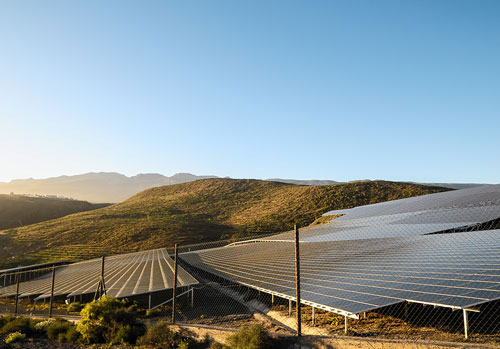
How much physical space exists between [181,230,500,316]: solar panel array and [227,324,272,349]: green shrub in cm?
134

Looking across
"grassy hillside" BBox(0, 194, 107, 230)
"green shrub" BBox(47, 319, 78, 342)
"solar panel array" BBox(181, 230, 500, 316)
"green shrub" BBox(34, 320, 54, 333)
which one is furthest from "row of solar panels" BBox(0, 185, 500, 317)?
"grassy hillside" BBox(0, 194, 107, 230)

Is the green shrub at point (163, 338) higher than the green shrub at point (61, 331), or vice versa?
the green shrub at point (163, 338)

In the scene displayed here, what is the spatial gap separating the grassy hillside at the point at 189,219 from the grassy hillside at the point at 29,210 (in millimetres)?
18465

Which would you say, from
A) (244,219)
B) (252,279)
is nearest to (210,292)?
(252,279)

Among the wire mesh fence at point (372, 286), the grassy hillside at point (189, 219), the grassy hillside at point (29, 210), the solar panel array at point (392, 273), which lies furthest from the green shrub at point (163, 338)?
the grassy hillside at point (29, 210)

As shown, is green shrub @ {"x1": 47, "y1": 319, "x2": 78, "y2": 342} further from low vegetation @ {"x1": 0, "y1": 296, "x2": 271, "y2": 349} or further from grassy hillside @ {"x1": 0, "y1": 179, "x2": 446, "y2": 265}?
grassy hillside @ {"x1": 0, "y1": 179, "x2": 446, "y2": 265}

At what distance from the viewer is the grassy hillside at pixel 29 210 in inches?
2891

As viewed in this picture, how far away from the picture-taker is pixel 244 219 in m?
59.0

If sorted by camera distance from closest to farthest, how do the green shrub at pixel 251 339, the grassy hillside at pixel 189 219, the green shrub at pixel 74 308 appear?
the green shrub at pixel 251 339 < the green shrub at pixel 74 308 < the grassy hillside at pixel 189 219

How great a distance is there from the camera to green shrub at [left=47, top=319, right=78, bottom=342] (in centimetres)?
962

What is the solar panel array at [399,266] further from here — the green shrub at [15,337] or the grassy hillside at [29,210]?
the grassy hillside at [29,210]

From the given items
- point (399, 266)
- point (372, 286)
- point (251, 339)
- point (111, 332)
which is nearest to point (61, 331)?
point (111, 332)

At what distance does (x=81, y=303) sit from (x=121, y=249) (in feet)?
87.3

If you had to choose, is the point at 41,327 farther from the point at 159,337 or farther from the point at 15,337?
the point at 159,337
